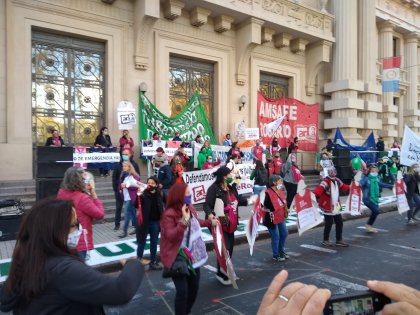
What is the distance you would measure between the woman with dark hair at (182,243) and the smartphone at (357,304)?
129 inches

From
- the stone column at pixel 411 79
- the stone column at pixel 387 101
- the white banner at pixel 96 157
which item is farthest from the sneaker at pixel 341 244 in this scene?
the stone column at pixel 411 79

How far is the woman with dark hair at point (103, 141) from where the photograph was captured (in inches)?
485

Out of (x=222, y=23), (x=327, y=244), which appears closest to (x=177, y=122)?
(x=222, y=23)

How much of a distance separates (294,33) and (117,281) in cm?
1841

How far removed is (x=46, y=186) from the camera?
26.6ft

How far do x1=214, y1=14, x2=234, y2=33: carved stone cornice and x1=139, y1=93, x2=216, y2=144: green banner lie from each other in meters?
3.41

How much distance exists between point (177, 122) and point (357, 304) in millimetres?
13759

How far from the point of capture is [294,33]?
60.2 ft

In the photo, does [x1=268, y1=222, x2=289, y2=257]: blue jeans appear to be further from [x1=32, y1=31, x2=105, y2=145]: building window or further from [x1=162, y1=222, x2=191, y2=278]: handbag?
[x1=32, y1=31, x2=105, y2=145]: building window

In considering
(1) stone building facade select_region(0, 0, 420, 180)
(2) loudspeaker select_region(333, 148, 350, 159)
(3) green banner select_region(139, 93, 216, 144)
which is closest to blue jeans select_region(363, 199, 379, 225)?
(2) loudspeaker select_region(333, 148, 350, 159)

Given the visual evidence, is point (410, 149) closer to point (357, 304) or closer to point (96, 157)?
point (96, 157)

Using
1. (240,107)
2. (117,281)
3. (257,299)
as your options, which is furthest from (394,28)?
(117,281)

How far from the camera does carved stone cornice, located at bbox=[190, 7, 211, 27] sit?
15.1 meters

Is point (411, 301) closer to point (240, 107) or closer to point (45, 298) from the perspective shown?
point (45, 298)
